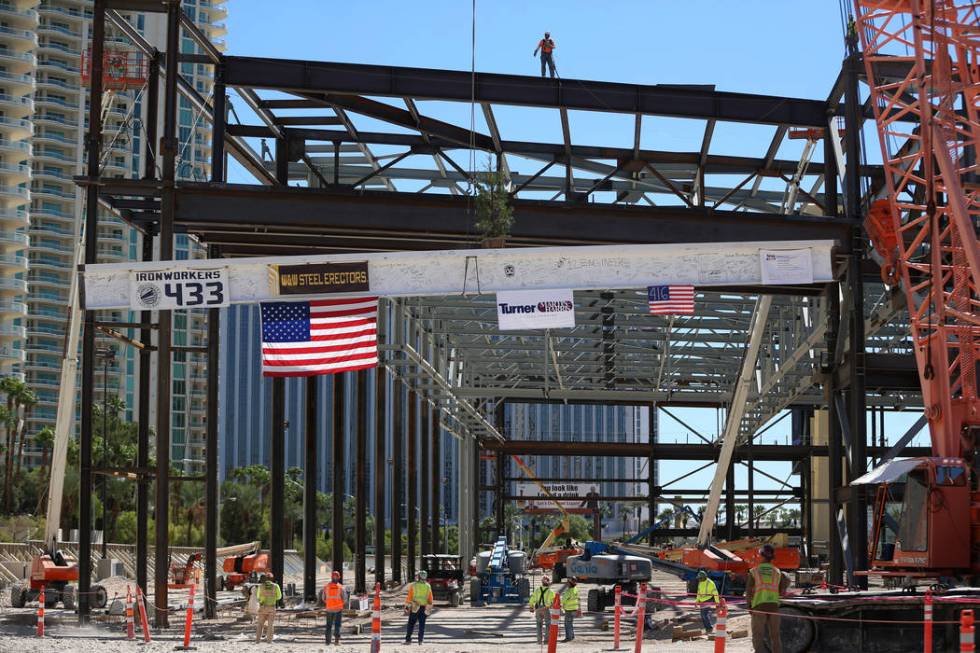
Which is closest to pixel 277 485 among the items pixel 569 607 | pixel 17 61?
pixel 569 607

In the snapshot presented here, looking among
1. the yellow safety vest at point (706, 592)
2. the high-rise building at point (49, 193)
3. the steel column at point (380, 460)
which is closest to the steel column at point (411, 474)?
the steel column at point (380, 460)

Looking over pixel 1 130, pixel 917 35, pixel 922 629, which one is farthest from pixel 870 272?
pixel 1 130

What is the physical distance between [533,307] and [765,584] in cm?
822

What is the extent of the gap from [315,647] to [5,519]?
74.3 meters

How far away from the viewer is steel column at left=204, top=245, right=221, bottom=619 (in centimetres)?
3494

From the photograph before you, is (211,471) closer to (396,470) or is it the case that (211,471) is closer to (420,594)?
(420,594)

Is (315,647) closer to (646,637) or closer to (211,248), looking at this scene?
(646,637)

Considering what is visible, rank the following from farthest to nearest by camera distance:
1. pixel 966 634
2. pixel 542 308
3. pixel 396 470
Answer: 1. pixel 396 470
2. pixel 542 308
3. pixel 966 634

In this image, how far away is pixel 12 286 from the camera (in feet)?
391

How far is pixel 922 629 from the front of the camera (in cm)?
2027

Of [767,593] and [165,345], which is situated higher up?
[165,345]

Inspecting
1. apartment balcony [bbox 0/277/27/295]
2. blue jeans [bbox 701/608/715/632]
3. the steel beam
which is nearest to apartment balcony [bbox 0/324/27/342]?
apartment balcony [bbox 0/277/27/295]

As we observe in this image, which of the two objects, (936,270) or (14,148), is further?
(14,148)

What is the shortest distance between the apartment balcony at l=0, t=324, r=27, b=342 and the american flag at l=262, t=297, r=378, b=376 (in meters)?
99.1
